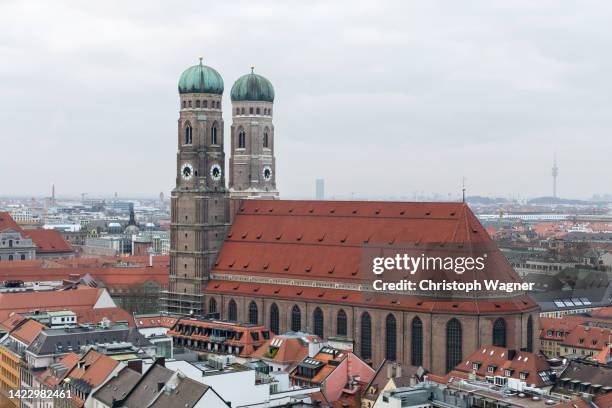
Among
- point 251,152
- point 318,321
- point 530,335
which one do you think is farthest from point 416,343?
point 251,152

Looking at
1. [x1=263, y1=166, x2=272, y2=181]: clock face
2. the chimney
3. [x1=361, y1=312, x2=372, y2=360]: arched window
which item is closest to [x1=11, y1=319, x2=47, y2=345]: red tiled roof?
the chimney

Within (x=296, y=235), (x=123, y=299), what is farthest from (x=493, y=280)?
(x=123, y=299)

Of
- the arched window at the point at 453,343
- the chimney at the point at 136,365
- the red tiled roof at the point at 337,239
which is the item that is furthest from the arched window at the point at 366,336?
the chimney at the point at 136,365

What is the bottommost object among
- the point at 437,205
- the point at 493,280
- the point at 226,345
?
the point at 226,345

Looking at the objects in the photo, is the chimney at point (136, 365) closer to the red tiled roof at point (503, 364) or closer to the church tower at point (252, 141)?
the red tiled roof at point (503, 364)

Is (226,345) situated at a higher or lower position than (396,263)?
lower

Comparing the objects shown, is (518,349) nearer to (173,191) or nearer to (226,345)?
(226,345)

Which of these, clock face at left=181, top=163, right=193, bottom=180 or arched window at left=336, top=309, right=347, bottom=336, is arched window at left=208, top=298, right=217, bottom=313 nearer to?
clock face at left=181, top=163, right=193, bottom=180

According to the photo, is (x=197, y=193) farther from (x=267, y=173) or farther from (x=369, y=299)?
(x=369, y=299)
